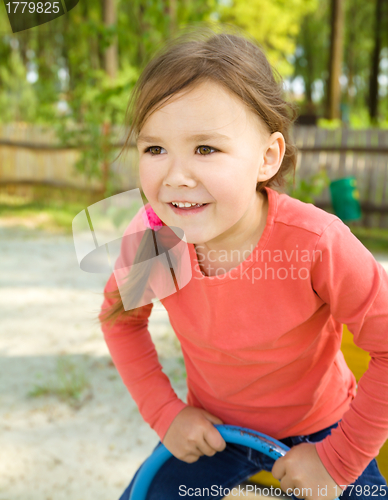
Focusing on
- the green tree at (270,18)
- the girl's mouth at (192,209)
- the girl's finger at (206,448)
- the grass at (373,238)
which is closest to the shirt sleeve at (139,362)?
the girl's finger at (206,448)

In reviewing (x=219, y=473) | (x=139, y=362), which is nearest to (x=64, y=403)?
(x=139, y=362)

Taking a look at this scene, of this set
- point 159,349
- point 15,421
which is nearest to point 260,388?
point 15,421

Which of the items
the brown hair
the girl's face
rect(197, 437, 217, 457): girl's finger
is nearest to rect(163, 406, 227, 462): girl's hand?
rect(197, 437, 217, 457): girl's finger

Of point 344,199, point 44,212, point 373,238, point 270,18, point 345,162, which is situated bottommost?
point 373,238

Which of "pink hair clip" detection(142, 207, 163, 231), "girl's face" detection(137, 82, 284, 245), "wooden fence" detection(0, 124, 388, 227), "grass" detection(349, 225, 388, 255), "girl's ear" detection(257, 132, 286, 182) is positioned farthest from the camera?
"wooden fence" detection(0, 124, 388, 227)

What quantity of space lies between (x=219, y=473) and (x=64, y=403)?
5.11ft

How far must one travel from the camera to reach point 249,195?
1002 mm

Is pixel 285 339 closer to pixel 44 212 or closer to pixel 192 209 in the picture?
pixel 192 209

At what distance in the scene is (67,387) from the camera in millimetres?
2582

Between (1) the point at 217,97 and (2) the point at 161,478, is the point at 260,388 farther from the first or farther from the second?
(1) the point at 217,97

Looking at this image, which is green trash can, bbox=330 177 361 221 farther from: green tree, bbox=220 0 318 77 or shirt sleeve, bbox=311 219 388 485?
green tree, bbox=220 0 318 77

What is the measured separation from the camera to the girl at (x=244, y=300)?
0.94 meters

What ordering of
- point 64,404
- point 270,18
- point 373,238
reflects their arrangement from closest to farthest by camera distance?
1. point 64,404
2. point 373,238
3. point 270,18

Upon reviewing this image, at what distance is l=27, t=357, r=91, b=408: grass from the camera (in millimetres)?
2551
